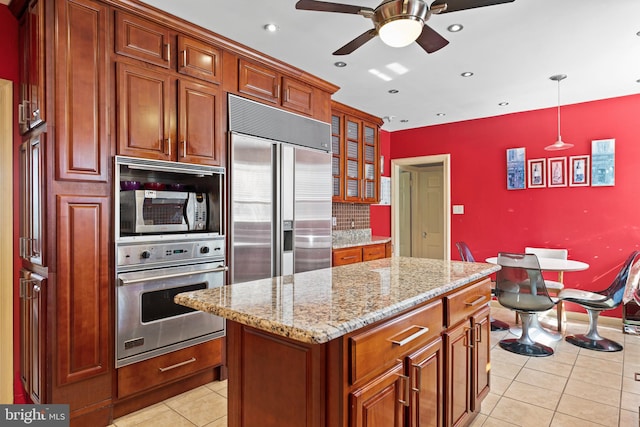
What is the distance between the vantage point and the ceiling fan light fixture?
74.0 inches

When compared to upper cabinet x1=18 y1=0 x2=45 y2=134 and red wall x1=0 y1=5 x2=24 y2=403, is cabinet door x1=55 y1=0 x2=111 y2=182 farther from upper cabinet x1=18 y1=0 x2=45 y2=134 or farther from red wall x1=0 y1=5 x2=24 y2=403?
red wall x1=0 y1=5 x2=24 y2=403

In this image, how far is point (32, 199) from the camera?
2174mm

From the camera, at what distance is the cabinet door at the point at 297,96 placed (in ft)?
10.7

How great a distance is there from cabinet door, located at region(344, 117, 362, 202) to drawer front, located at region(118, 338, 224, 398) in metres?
2.44

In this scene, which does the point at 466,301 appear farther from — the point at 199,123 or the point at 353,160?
the point at 353,160

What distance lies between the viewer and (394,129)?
5.85 metres

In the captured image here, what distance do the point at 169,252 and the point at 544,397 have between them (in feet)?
9.01

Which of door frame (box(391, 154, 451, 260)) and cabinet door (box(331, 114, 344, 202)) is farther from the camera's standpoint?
door frame (box(391, 154, 451, 260))

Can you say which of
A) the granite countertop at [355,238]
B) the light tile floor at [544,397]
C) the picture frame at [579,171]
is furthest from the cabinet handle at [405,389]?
the picture frame at [579,171]

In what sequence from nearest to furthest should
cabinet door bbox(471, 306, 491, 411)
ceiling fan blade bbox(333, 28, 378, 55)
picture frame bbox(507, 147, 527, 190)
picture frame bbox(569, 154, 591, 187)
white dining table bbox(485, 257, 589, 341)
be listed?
cabinet door bbox(471, 306, 491, 411) < ceiling fan blade bbox(333, 28, 378, 55) < white dining table bbox(485, 257, 589, 341) < picture frame bbox(569, 154, 591, 187) < picture frame bbox(507, 147, 527, 190)

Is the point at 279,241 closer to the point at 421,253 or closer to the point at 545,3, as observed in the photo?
the point at 545,3

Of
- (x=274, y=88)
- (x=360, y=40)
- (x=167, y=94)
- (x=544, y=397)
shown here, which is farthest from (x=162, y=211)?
(x=544, y=397)

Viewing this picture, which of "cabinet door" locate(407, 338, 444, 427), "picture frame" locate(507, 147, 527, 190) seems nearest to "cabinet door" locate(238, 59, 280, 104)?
"cabinet door" locate(407, 338, 444, 427)

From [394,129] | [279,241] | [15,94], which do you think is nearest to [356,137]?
[394,129]
